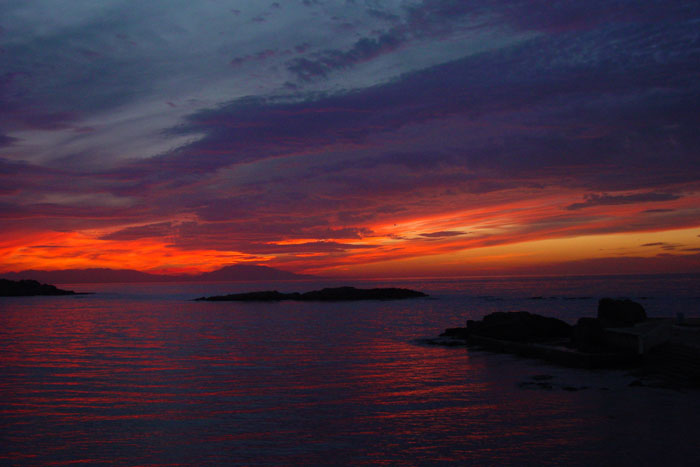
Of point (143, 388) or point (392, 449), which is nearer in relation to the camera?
point (392, 449)

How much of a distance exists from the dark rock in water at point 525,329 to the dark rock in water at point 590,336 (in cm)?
653

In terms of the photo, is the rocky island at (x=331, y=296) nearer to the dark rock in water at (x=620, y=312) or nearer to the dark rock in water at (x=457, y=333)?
the dark rock in water at (x=457, y=333)

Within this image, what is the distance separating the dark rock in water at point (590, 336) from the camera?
2988 centimetres

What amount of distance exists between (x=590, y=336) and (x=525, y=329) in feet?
27.9

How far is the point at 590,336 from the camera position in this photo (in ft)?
99.1

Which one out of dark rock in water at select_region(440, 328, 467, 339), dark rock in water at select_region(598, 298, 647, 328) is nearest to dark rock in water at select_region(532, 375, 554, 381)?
dark rock in water at select_region(598, 298, 647, 328)

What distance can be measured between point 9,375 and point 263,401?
16.1 metres

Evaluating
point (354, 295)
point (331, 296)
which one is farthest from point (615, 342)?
point (331, 296)

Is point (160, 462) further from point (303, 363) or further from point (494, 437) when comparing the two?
point (303, 363)

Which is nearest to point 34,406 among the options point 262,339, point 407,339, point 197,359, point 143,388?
point 143,388

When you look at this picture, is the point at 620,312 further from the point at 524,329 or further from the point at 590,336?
the point at 524,329

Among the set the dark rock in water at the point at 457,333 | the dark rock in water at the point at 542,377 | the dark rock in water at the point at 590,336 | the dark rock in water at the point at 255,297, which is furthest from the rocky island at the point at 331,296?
the dark rock in water at the point at 542,377

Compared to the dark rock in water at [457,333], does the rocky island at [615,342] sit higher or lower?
higher

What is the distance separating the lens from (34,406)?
806 inches
